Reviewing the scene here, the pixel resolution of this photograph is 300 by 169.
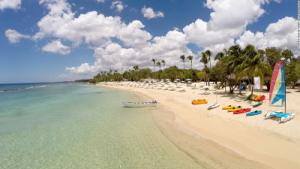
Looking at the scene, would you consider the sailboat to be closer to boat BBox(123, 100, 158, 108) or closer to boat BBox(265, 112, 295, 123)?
boat BBox(265, 112, 295, 123)

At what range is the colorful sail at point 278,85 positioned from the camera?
544 inches

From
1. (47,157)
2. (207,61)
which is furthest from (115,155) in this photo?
(207,61)

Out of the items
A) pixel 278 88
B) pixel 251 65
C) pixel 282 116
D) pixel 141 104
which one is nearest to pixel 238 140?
pixel 282 116

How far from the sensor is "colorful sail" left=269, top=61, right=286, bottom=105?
13820 millimetres

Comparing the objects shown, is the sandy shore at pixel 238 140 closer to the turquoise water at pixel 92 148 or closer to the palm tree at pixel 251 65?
the turquoise water at pixel 92 148

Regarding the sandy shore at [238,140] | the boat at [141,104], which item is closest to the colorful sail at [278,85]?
the sandy shore at [238,140]

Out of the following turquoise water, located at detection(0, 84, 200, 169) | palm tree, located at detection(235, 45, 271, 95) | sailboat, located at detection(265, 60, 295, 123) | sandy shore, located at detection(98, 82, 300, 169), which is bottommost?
turquoise water, located at detection(0, 84, 200, 169)

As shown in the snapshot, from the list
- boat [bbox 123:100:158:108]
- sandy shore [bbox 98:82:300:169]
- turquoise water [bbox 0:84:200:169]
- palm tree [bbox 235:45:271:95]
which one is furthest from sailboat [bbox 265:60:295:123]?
boat [bbox 123:100:158:108]

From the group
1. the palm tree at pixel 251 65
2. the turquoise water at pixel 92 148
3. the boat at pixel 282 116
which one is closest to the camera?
the turquoise water at pixel 92 148

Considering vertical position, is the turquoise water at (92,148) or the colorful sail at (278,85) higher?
the colorful sail at (278,85)

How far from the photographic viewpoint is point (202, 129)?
13.5 metres

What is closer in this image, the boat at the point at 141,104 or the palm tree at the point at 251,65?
the palm tree at the point at 251,65

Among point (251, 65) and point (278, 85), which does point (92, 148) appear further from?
point (251, 65)

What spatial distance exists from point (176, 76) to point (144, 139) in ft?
258
